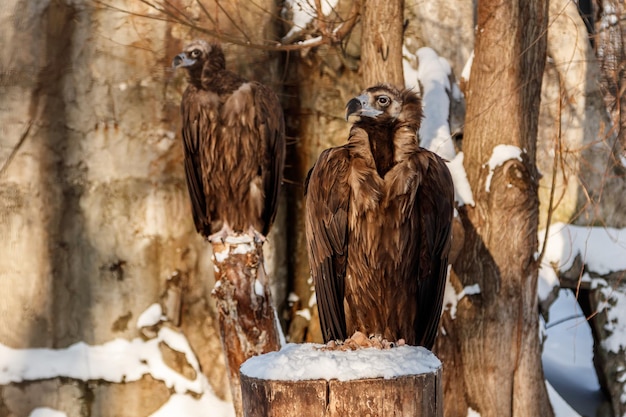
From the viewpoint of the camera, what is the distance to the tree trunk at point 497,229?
6211 millimetres

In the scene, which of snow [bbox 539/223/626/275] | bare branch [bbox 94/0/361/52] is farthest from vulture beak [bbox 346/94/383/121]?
snow [bbox 539/223/626/275]

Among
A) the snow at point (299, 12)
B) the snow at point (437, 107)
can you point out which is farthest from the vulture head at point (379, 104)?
the snow at point (299, 12)

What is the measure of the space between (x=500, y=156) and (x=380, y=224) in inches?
108

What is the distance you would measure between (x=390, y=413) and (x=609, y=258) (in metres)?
5.35

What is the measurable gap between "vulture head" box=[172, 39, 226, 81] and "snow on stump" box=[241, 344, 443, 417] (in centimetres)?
334

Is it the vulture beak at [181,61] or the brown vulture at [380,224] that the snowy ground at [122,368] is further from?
the brown vulture at [380,224]

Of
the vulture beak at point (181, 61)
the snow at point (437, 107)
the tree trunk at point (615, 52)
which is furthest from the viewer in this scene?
the snow at point (437, 107)

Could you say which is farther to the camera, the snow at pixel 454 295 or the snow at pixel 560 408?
the snow at pixel 560 408

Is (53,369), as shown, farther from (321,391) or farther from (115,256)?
(321,391)

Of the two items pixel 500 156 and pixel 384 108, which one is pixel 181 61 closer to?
pixel 500 156

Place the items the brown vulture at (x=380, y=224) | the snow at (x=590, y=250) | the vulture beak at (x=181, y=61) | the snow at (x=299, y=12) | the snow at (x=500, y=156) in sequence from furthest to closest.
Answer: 1. the snow at (x=590, y=250)
2. the snow at (x=299, y=12)
3. the snow at (x=500, y=156)
4. the vulture beak at (x=181, y=61)
5. the brown vulture at (x=380, y=224)

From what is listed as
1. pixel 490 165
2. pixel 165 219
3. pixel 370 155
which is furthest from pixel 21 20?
pixel 370 155

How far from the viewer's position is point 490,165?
623 centimetres

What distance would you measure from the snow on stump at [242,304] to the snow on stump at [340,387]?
2.95 metres
